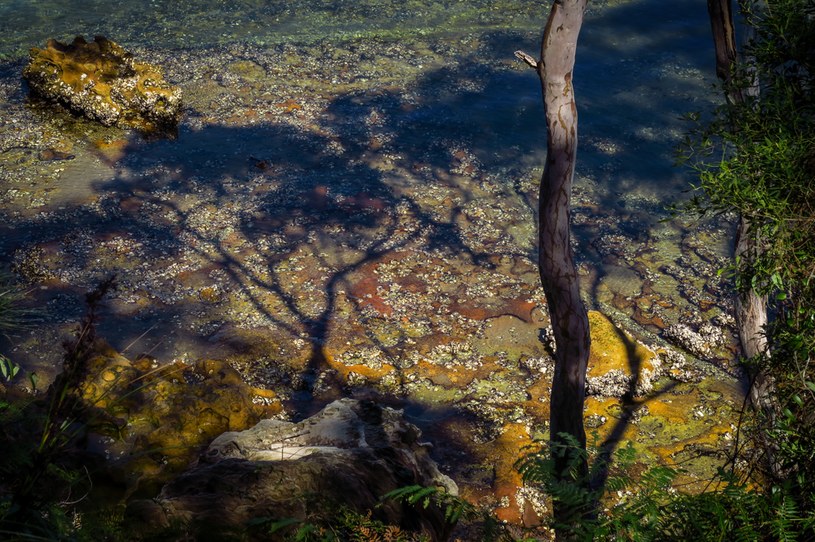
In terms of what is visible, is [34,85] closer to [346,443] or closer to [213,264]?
[213,264]

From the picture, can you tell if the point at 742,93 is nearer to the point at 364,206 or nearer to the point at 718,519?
the point at 718,519

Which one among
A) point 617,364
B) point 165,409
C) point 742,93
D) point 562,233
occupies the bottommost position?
point 165,409

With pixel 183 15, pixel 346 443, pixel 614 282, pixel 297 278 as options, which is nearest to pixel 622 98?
pixel 614 282

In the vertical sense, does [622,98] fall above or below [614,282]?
above

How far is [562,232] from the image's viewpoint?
12.9 feet

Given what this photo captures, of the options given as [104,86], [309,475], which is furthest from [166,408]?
[104,86]

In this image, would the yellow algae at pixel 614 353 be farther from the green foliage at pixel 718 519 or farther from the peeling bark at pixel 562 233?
the green foliage at pixel 718 519

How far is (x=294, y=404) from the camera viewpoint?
17.4 feet

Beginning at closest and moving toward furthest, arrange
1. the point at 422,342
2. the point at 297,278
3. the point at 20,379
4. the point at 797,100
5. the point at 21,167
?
the point at 797,100
the point at 20,379
the point at 422,342
the point at 297,278
the point at 21,167

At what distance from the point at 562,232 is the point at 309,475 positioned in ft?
5.63

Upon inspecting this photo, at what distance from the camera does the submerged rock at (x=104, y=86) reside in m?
9.02

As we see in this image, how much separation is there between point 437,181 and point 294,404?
378 centimetres

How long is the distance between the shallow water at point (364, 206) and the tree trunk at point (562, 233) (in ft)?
4.09

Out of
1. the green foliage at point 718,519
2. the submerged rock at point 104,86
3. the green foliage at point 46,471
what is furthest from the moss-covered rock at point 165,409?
the submerged rock at point 104,86
